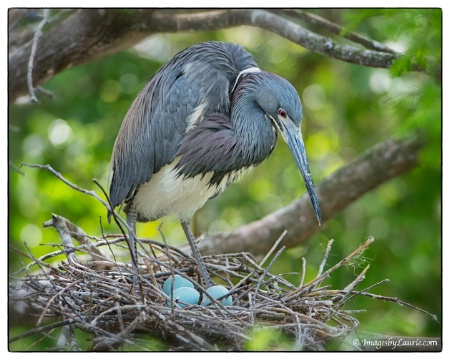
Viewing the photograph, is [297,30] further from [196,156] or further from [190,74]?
[196,156]

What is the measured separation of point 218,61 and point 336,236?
65.9 inches

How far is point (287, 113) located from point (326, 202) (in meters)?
1.09

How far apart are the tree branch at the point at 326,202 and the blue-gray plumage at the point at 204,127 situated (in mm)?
694

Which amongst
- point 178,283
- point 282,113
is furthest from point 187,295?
point 282,113

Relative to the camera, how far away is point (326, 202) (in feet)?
11.4

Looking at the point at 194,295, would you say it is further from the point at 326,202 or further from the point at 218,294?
the point at 326,202

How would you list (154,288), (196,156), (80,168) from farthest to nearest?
(80,168) → (196,156) → (154,288)

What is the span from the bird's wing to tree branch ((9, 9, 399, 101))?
33 cm

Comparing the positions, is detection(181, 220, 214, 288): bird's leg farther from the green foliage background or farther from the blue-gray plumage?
the green foliage background

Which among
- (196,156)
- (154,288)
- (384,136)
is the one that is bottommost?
(384,136)

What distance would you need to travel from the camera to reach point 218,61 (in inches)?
104

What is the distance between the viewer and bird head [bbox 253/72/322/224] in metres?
2.45

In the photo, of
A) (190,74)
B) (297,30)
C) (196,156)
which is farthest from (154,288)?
(297,30)

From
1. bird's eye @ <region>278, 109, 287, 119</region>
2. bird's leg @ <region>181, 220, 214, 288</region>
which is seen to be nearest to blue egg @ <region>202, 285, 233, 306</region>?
bird's leg @ <region>181, 220, 214, 288</region>
